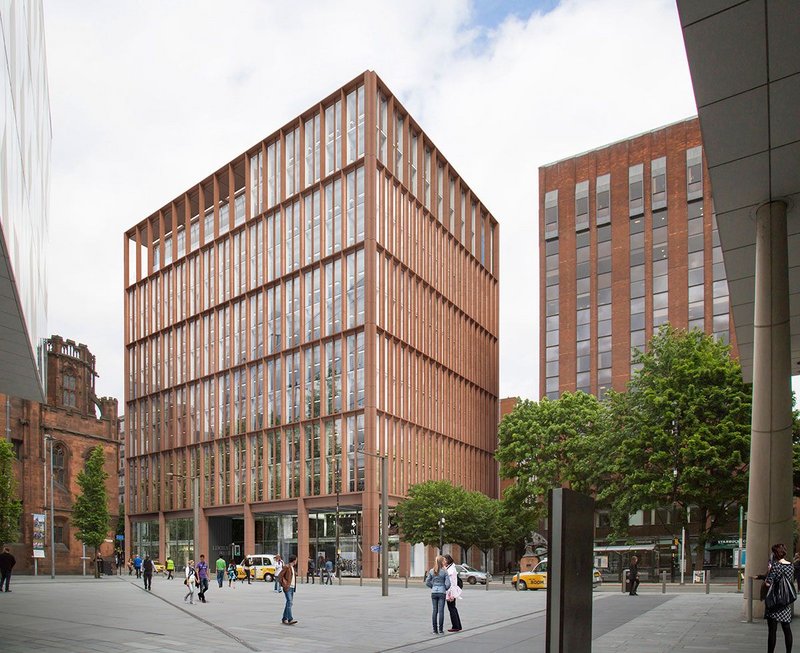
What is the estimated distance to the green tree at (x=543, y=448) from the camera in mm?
59250

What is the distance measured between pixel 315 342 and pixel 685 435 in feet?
111

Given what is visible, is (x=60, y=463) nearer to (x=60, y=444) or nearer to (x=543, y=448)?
(x=60, y=444)

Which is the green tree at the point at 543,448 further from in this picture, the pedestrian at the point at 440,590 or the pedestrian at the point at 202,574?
the pedestrian at the point at 440,590

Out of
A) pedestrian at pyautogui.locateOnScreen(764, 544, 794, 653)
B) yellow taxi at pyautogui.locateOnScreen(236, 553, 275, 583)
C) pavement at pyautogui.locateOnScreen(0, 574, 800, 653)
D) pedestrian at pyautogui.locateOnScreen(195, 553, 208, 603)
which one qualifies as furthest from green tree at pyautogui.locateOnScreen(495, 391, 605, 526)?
pedestrian at pyautogui.locateOnScreen(764, 544, 794, 653)

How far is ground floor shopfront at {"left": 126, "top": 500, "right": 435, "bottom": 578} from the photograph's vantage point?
67812 mm

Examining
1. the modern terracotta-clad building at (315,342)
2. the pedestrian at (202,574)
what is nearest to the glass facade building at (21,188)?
the pedestrian at (202,574)

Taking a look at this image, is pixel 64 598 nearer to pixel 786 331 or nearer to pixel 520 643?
pixel 520 643

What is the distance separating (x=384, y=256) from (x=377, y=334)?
6.37 meters

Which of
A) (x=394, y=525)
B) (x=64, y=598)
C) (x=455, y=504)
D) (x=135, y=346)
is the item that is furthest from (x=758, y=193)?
(x=135, y=346)

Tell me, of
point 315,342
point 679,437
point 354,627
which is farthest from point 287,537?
point 354,627

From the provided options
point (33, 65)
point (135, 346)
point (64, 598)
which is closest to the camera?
point (33, 65)

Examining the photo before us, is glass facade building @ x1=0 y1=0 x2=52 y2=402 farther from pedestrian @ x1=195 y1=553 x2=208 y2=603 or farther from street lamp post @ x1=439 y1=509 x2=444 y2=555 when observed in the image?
street lamp post @ x1=439 y1=509 x2=444 y2=555

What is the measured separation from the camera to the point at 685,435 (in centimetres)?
4609

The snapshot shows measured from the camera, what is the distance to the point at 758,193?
59.1ft
